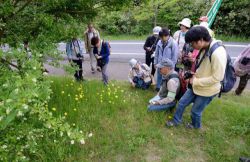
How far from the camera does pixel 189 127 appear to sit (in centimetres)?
505

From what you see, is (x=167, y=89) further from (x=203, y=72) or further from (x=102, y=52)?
(x=102, y=52)

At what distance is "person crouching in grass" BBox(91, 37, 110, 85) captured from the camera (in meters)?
7.16

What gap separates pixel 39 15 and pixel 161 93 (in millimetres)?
2508

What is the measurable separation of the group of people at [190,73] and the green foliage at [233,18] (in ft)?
29.9

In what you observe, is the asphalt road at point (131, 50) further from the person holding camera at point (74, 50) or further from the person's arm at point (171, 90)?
the person's arm at point (171, 90)

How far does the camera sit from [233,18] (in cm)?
1554

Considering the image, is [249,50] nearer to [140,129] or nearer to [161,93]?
[161,93]

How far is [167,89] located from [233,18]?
1192 cm

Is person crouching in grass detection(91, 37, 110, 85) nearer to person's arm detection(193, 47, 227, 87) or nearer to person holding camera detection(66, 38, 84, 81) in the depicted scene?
person holding camera detection(66, 38, 84, 81)

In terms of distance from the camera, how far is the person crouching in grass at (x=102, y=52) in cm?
716

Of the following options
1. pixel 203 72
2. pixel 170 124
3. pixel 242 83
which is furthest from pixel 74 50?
pixel 242 83

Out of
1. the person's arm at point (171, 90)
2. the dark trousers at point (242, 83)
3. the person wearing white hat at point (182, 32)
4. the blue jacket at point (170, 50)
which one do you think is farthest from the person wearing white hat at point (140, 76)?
the dark trousers at point (242, 83)

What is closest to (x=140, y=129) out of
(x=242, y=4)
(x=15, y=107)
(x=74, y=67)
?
(x=74, y=67)

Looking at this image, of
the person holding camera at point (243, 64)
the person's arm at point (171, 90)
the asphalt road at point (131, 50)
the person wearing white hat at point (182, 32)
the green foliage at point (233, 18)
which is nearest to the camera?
the person's arm at point (171, 90)
